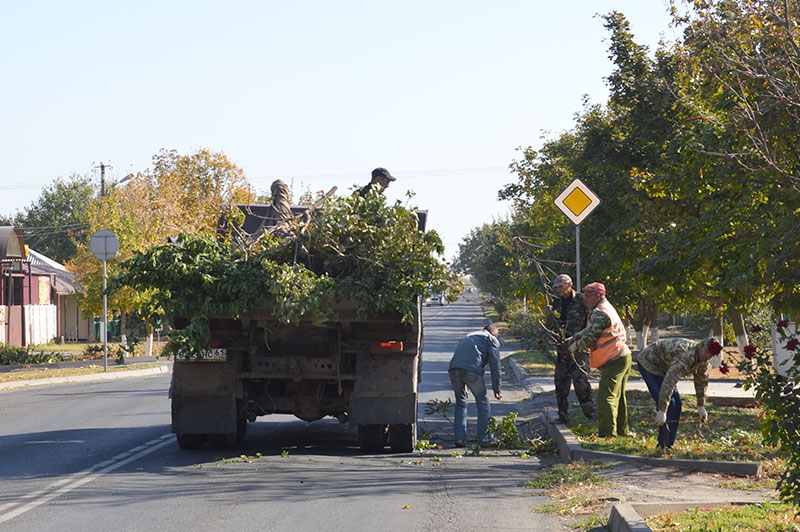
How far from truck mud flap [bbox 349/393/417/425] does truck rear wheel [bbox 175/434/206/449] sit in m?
1.86

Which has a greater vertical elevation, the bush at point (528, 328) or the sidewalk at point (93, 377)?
the bush at point (528, 328)

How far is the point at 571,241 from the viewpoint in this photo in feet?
65.9

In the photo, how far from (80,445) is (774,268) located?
8.25 m

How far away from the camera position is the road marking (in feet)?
25.8

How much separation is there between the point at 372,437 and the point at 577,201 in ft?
14.4

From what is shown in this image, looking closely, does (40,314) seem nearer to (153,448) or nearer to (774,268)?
(153,448)

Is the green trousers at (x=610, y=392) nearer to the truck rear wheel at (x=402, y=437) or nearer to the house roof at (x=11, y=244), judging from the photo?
the truck rear wheel at (x=402, y=437)

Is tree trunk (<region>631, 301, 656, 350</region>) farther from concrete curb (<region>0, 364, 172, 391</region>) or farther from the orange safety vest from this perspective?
the orange safety vest

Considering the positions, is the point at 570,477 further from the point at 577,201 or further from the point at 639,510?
the point at 577,201

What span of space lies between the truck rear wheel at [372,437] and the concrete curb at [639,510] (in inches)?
174

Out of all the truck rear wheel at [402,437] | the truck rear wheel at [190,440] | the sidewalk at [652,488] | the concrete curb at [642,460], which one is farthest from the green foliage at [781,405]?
the truck rear wheel at [190,440]

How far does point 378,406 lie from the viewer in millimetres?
10805

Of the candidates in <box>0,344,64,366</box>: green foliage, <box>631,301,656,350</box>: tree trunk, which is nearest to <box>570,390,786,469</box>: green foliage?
<box>631,301,656,350</box>: tree trunk

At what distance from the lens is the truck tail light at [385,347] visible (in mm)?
10750
